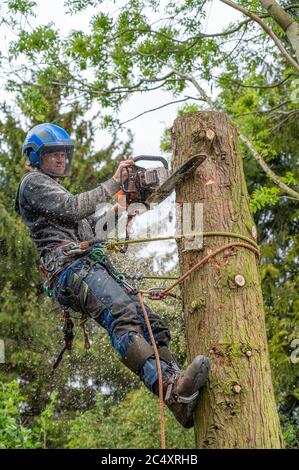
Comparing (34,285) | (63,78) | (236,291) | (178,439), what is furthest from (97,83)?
(34,285)

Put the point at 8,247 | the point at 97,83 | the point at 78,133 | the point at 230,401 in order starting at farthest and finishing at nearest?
the point at 78,133, the point at 8,247, the point at 97,83, the point at 230,401

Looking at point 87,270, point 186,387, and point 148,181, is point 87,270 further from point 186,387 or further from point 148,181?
point 186,387

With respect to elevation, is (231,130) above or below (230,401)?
above

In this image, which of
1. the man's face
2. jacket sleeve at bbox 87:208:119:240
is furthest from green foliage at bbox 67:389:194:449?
the man's face

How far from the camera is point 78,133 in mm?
17344

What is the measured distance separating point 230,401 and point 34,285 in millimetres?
13030

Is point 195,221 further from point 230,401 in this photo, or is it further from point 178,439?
point 178,439

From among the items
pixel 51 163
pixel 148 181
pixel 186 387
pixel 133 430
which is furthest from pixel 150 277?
pixel 133 430

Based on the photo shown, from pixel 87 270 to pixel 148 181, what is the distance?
56 centimetres

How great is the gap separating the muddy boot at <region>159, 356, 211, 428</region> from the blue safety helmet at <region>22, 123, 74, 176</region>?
1496 millimetres

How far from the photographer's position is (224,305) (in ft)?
12.2

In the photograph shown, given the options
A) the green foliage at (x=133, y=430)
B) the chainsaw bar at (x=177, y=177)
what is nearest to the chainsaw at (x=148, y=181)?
the chainsaw bar at (x=177, y=177)

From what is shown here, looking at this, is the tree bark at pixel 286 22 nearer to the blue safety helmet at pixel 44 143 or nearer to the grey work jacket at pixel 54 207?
the blue safety helmet at pixel 44 143

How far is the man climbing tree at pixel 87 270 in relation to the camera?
3.79m
